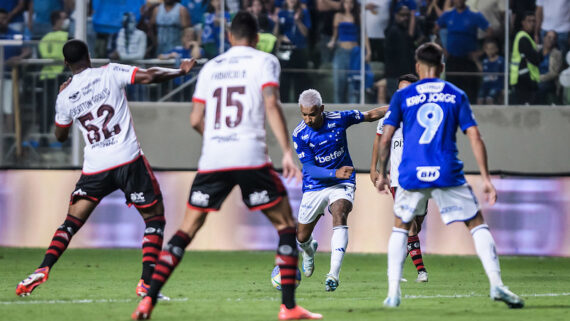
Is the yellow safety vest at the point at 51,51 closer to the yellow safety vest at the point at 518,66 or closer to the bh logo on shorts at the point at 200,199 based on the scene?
the yellow safety vest at the point at 518,66

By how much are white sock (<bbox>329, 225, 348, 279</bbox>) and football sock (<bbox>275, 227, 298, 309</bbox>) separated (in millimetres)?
2608

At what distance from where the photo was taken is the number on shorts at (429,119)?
7.51 m

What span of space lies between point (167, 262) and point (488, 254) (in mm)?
2231

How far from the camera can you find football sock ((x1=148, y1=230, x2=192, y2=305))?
697 centimetres

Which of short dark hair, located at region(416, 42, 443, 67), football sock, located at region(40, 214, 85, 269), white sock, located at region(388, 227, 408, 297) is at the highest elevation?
short dark hair, located at region(416, 42, 443, 67)

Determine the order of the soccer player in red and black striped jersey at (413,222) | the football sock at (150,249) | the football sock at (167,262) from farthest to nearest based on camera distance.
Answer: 1. the soccer player in red and black striped jersey at (413,222)
2. the football sock at (150,249)
3. the football sock at (167,262)

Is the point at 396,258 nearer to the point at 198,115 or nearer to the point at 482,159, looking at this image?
the point at 482,159

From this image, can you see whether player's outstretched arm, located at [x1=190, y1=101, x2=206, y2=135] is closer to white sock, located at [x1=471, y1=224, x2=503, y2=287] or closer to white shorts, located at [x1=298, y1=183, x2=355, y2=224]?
white sock, located at [x1=471, y1=224, x2=503, y2=287]

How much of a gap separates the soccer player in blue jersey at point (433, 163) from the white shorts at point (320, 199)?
2638mm

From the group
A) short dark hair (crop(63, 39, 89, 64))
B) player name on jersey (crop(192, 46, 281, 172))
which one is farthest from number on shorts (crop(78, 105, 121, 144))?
player name on jersey (crop(192, 46, 281, 172))

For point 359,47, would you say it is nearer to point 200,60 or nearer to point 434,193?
point 200,60

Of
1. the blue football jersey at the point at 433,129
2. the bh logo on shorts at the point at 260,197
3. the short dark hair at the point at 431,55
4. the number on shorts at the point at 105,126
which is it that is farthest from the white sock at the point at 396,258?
the number on shorts at the point at 105,126

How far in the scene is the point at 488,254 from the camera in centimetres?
753

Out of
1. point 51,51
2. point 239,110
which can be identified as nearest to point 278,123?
point 239,110
